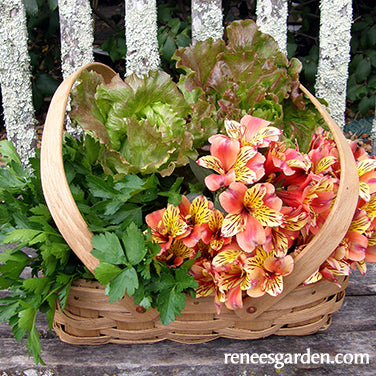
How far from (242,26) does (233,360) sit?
2.48 feet

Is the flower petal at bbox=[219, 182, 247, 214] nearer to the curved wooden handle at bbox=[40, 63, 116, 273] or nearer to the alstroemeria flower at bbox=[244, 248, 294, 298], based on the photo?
the alstroemeria flower at bbox=[244, 248, 294, 298]

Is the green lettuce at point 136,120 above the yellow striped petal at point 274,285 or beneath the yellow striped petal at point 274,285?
above

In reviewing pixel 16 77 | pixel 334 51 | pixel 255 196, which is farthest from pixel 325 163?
pixel 16 77

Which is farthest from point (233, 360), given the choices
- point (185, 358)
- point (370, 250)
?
point (370, 250)

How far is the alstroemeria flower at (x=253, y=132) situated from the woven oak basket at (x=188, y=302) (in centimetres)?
12

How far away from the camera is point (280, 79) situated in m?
0.94

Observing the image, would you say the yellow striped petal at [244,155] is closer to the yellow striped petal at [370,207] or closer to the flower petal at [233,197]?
the flower petal at [233,197]

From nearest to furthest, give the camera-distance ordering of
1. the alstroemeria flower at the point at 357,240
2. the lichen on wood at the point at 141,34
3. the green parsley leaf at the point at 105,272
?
the green parsley leaf at the point at 105,272 < the alstroemeria flower at the point at 357,240 < the lichen on wood at the point at 141,34

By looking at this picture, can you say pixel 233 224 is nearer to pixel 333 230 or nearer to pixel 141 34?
pixel 333 230

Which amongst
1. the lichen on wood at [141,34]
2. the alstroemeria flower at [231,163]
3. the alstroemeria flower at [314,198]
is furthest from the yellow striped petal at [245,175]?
the lichen on wood at [141,34]

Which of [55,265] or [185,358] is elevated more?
[55,265]

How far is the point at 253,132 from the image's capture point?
0.75m

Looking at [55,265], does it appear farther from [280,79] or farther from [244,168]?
[280,79]

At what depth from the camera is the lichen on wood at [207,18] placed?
1252 mm
